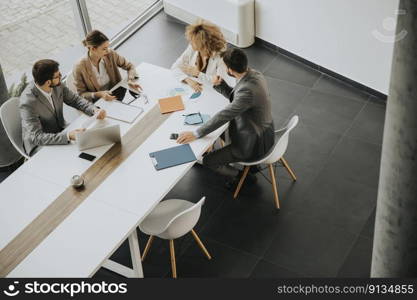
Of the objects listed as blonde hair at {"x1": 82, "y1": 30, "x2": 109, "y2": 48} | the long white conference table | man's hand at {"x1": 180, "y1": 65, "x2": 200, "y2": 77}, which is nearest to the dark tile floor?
the long white conference table

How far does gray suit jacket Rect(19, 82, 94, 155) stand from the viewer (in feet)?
16.5

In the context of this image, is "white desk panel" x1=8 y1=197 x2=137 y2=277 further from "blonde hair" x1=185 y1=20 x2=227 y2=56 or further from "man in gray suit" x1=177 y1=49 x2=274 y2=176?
"blonde hair" x1=185 y1=20 x2=227 y2=56

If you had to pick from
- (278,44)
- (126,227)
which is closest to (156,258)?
(126,227)

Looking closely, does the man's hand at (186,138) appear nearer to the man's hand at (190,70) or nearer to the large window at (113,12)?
the man's hand at (190,70)

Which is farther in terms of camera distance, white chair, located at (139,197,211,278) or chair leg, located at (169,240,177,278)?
chair leg, located at (169,240,177,278)

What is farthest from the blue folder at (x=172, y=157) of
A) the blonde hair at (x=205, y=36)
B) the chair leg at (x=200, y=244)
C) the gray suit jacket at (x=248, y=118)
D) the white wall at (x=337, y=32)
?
the white wall at (x=337, y=32)

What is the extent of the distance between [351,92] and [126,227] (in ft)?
11.3

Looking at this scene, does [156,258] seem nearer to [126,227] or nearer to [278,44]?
[126,227]

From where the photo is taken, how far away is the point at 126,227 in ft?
14.3

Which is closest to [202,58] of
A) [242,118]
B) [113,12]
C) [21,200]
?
[242,118]

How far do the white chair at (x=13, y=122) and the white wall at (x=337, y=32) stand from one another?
3226mm

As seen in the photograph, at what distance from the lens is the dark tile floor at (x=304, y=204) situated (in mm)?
5086

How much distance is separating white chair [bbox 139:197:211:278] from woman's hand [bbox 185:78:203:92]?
1.10m

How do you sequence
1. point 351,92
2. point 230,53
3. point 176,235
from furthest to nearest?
1. point 351,92
2. point 230,53
3. point 176,235
